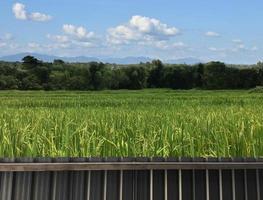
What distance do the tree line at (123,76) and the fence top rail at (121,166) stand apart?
188 ft

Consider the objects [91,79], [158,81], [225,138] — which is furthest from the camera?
[158,81]

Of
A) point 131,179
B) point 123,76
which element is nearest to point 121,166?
point 131,179

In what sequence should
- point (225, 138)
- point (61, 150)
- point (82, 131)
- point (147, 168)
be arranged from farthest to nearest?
point (82, 131) < point (225, 138) < point (61, 150) < point (147, 168)

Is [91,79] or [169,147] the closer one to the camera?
[169,147]

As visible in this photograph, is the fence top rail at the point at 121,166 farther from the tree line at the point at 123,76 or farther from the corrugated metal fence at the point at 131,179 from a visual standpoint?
the tree line at the point at 123,76

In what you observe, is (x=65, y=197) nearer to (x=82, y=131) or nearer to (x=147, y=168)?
(x=147, y=168)

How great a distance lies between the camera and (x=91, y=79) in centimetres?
6650

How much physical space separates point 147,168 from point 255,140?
341cm

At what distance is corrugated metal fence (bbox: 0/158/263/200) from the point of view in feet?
10.5

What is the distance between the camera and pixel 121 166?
3.20 m

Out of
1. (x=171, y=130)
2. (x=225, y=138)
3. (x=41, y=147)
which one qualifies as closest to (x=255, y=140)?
(x=225, y=138)

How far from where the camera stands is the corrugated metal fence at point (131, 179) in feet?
10.5

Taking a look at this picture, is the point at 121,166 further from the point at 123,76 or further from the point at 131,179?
the point at 123,76

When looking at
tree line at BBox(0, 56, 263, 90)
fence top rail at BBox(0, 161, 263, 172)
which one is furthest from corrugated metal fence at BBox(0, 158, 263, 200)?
tree line at BBox(0, 56, 263, 90)
